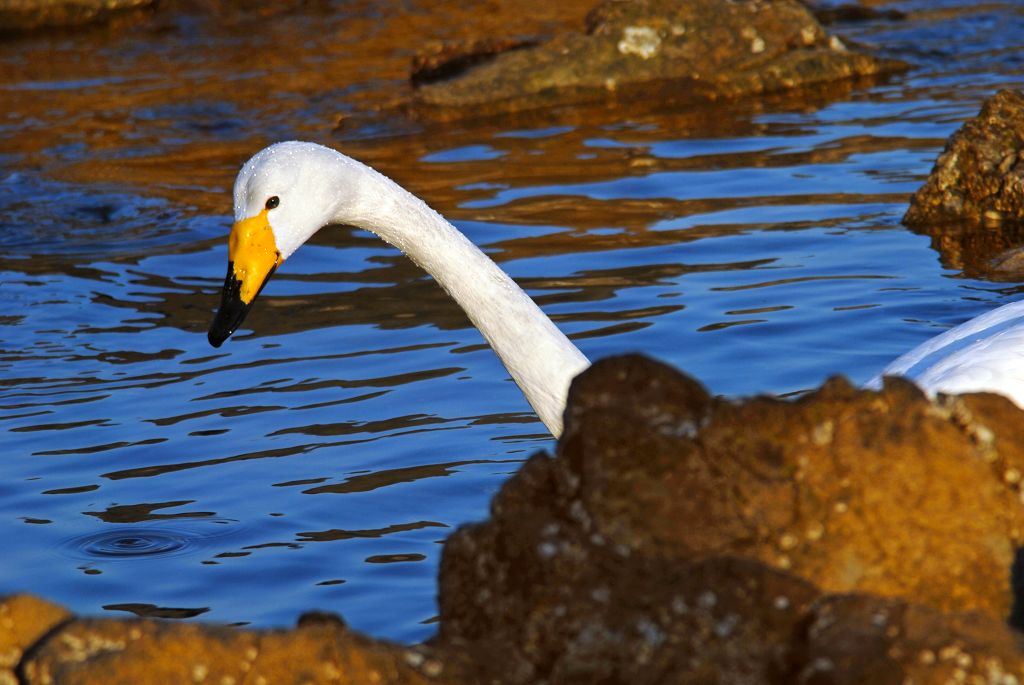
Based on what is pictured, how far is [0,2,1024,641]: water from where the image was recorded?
231 inches

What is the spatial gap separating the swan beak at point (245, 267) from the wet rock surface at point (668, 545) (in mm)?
2183

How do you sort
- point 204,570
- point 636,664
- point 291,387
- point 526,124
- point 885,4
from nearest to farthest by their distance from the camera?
point 636,664 → point 204,570 → point 291,387 → point 526,124 → point 885,4

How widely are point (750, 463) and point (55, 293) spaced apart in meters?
6.53

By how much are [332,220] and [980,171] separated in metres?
4.93

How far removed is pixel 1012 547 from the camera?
324cm

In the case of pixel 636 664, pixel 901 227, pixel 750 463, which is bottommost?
pixel 901 227

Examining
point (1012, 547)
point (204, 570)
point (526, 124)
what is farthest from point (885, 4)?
point (1012, 547)

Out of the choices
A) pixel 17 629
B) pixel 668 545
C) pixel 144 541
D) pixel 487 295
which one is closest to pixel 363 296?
pixel 144 541

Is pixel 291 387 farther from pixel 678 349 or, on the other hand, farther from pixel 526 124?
pixel 526 124

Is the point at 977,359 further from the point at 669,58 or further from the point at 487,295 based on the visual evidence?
the point at 669,58

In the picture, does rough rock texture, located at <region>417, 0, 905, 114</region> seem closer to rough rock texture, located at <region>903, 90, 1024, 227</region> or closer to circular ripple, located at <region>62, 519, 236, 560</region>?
rough rock texture, located at <region>903, 90, 1024, 227</region>

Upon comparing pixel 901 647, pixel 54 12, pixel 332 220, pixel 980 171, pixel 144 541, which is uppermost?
pixel 54 12

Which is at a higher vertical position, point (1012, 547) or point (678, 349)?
point (1012, 547)

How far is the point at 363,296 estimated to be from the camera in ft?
28.7
